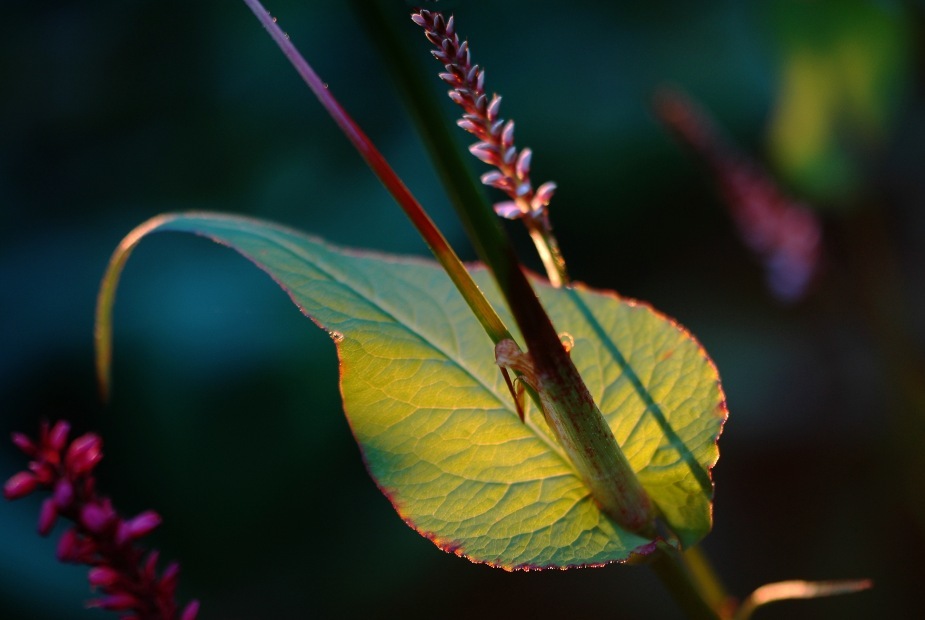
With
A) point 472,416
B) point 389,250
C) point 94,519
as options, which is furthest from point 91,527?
point 389,250

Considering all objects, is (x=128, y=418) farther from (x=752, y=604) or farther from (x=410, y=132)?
(x=752, y=604)

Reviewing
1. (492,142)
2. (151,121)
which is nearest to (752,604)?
(492,142)

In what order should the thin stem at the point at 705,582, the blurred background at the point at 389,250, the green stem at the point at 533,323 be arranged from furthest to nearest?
the blurred background at the point at 389,250 → the thin stem at the point at 705,582 → the green stem at the point at 533,323

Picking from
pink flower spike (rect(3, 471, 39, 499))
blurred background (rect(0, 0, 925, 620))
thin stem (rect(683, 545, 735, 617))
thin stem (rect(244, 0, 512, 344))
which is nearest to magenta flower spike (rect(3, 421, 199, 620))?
pink flower spike (rect(3, 471, 39, 499))

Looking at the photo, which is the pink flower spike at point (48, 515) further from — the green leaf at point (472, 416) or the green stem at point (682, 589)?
the green stem at point (682, 589)

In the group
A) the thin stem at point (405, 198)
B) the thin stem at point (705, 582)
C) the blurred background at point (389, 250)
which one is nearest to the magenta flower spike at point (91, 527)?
the thin stem at point (405, 198)

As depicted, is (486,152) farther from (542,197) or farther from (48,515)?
(48,515)

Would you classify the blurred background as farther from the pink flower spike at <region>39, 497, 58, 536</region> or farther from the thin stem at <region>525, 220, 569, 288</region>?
the pink flower spike at <region>39, 497, 58, 536</region>
